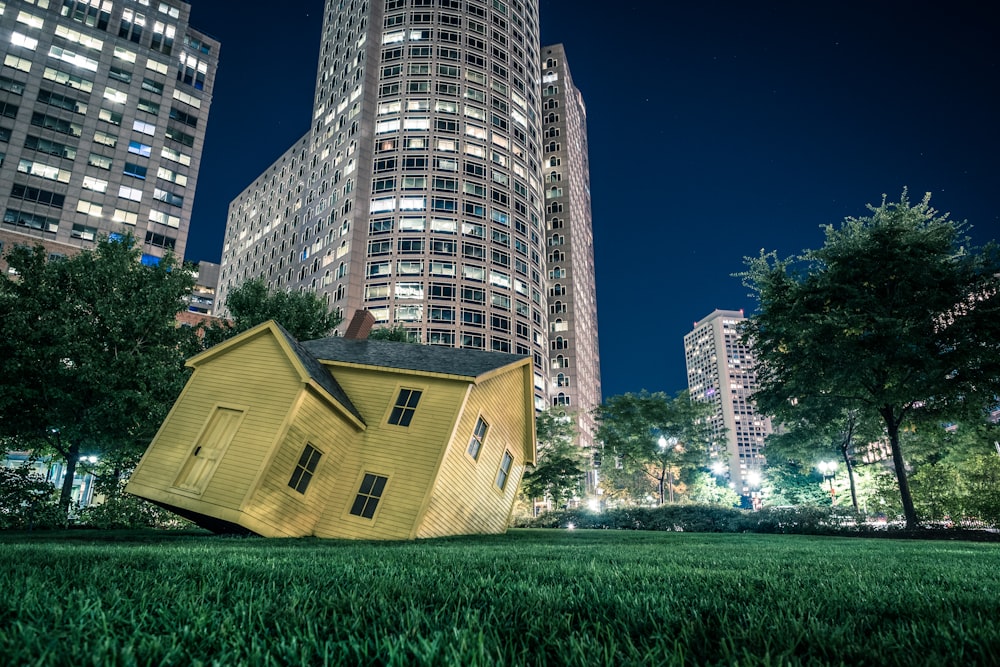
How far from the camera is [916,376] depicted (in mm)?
20750

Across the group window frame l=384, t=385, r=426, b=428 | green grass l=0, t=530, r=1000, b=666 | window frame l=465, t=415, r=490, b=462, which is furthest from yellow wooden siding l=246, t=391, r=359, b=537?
green grass l=0, t=530, r=1000, b=666

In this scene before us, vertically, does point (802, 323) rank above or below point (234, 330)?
below

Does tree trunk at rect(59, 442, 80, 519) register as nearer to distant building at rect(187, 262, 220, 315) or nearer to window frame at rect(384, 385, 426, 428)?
window frame at rect(384, 385, 426, 428)

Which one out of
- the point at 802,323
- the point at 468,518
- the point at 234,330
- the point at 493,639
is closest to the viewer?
the point at 493,639

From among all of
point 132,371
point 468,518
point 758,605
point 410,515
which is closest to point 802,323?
point 468,518

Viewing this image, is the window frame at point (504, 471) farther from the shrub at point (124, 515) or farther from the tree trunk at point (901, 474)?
the tree trunk at point (901, 474)

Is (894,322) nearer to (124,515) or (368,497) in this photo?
(368,497)

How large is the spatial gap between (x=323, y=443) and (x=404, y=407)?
118 inches

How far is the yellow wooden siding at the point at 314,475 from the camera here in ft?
46.6

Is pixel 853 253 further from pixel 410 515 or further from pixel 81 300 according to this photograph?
pixel 81 300

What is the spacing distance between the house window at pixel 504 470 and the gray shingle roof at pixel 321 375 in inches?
287

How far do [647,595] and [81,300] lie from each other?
25.9 meters

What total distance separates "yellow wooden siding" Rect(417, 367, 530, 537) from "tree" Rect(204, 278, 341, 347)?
55.7 feet

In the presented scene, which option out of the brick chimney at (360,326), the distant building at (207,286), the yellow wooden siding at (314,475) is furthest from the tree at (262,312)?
the distant building at (207,286)
